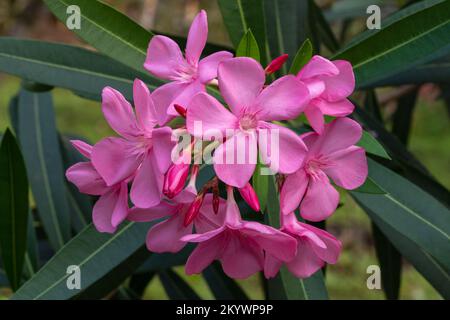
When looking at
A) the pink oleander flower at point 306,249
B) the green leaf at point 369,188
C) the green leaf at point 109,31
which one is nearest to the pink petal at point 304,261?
the pink oleander flower at point 306,249

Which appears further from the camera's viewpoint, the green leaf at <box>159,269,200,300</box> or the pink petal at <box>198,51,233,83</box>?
the green leaf at <box>159,269,200,300</box>

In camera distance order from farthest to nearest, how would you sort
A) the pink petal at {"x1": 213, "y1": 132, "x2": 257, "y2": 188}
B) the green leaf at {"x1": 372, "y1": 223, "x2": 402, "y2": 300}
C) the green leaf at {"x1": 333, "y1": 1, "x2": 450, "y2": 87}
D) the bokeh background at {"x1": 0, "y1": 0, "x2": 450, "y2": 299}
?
the bokeh background at {"x1": 0, "y1": 0, "x2": 450, "y2": 299} < the green leaf at {"x1": 372, "y1": 223, "x2": 402, "y2": 300} < the green leaf at {"x1": 333, "y1": 1, "x2": 450, "y2": 87} < the pink petal at {"x1": 213, "y1": 132, "x2": 257, "y2": 188}

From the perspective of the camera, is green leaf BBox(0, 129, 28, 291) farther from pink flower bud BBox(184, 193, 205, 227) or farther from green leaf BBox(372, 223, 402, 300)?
green leaf BBox(372, 223, 402, 300)

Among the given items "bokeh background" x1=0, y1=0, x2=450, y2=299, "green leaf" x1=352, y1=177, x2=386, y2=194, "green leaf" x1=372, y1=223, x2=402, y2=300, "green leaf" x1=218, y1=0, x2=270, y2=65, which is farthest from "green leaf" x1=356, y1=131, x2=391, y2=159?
"bokeh background" x1=0, y1=0, x2=450, y2=299

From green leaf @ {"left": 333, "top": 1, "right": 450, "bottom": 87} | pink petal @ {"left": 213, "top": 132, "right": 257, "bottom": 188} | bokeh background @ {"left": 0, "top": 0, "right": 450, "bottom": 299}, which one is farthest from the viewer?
bokeh background @ {"left": 0, "top": 0, "right": 450, "bottom": 299}

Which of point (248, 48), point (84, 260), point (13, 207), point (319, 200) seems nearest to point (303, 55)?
point (248, 48)

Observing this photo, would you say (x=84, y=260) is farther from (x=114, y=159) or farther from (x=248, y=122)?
(x=248, y=122)
